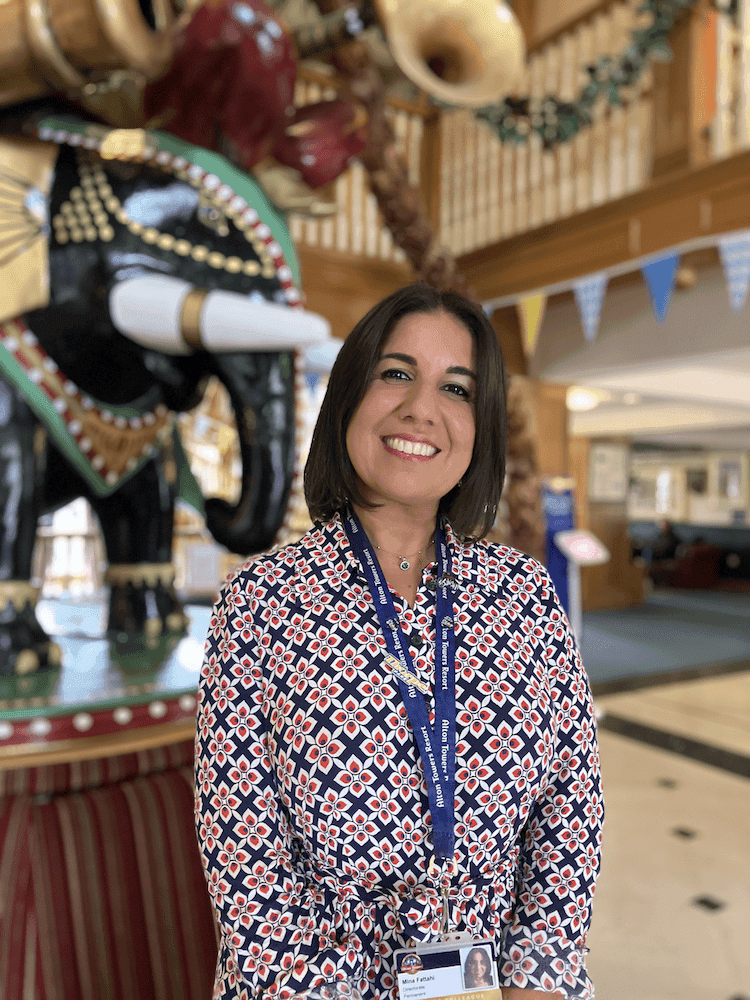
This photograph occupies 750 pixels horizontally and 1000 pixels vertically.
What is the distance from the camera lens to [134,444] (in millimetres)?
1326

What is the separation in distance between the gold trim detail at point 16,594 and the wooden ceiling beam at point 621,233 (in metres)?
2.74

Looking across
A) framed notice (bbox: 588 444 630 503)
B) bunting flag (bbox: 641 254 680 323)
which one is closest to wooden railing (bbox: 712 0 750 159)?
bunting flag (bbox: 641 254 680 323)

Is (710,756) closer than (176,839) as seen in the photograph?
No

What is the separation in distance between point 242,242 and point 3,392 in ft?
1.39

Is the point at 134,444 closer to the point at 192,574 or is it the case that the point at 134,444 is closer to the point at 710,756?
the point at 192,574

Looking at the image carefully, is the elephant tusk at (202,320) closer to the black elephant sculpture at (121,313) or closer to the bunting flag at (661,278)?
the black elephant sculpture at (121,313)

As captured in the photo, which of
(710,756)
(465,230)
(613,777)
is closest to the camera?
(613,777)

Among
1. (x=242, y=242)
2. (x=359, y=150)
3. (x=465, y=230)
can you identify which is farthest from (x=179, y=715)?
(x=465, y=230)

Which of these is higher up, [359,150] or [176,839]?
[359,150]

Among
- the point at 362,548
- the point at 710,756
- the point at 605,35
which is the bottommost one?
the point at 710,756

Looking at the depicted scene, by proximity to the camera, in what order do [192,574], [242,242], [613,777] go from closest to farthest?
[242,242] < [613,777] < [192,574]

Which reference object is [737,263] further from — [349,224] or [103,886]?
[103,886]

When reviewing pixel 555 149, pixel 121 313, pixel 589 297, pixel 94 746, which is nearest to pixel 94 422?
pixel 121 313

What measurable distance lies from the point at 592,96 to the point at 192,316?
9.25ft
